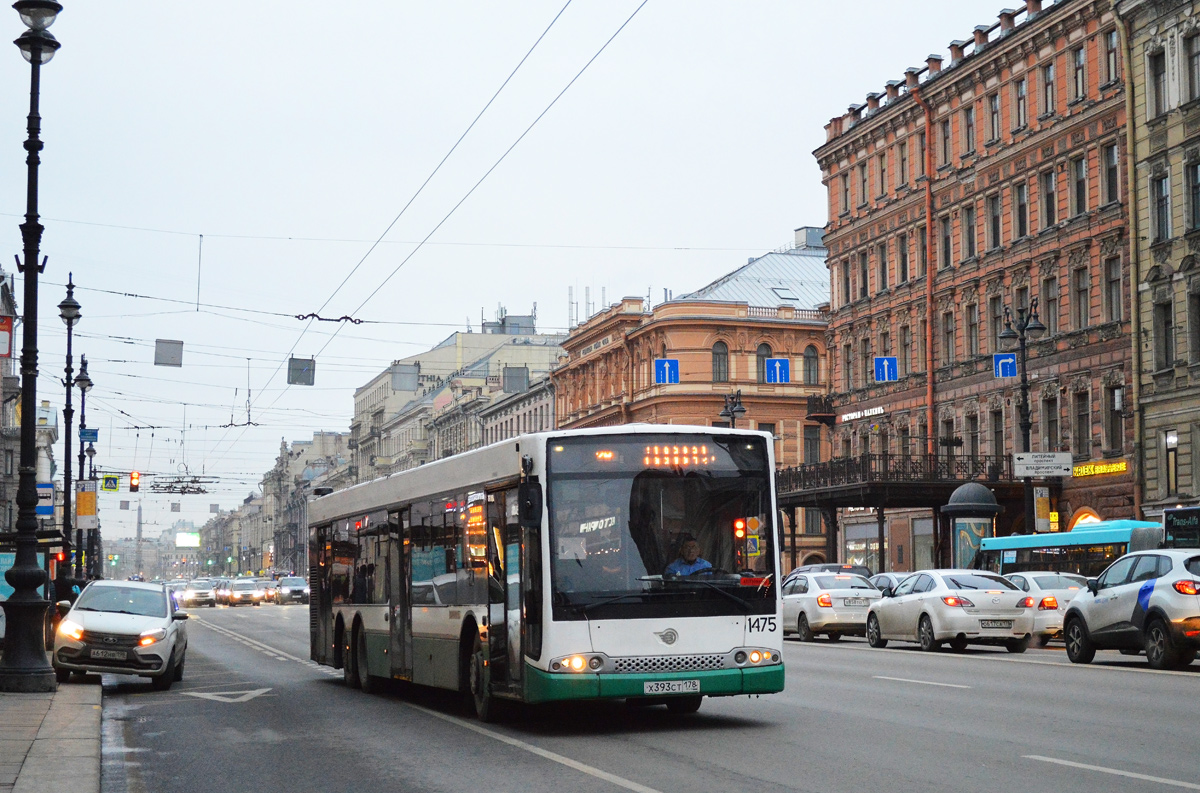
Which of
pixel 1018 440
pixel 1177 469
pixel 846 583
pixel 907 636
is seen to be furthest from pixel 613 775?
pixel 1018 440

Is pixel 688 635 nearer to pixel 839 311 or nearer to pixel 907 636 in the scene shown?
pixel 907 636

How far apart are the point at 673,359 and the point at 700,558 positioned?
65755 millimetres

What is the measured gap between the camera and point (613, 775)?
11.5 m

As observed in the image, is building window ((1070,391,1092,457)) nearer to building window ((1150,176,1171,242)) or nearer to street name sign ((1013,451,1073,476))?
building window ((1150,176,1171,242))

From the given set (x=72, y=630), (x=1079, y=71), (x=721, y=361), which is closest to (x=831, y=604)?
(x=72, y=630)

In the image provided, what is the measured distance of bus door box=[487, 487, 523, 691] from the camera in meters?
14.9

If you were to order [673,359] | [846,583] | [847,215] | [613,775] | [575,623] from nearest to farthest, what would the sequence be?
[613,775] → [575,623] → [846,583] → [847,215] → [673,359]

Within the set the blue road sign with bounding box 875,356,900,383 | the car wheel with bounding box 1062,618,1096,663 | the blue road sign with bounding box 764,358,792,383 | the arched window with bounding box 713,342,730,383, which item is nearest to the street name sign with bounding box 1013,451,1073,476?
the car wheel with bounding box 1062,618,1096,663

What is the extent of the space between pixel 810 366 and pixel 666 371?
8.77 meters

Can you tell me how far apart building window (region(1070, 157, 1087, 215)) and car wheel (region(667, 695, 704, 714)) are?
36.0 metres

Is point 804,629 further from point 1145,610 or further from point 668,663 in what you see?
point 668,663

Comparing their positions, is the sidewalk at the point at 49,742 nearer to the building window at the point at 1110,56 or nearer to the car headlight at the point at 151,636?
the car headlight at the point at 151,636

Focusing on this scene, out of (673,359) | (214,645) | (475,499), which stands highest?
(673,359)

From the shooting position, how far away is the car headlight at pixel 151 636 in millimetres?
21875
